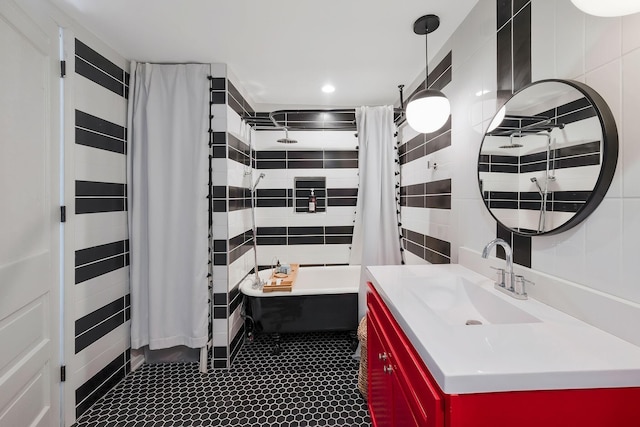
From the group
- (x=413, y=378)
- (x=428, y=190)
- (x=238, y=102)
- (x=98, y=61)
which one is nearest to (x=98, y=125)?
(x=98, y=61)

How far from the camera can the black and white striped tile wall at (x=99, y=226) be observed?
1.65 metres

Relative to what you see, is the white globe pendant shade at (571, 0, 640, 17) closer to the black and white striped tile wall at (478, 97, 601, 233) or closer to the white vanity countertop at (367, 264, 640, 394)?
the black and white striped tile wall at (478, 97, 601, 233)

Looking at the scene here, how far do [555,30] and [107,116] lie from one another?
249 centimetres

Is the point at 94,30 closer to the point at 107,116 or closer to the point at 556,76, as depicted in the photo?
the point at 107,116

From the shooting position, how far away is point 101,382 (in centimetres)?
184

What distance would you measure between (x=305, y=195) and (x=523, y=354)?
255 cm

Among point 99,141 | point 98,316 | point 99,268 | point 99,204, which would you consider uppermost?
point 99,141

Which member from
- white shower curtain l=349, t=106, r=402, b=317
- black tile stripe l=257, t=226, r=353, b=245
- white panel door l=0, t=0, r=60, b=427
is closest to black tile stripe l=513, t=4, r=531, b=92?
white shower curtain l=349, t=106, r=402, b=317

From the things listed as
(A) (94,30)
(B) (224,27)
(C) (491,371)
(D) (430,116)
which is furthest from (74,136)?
(C) (491,371)

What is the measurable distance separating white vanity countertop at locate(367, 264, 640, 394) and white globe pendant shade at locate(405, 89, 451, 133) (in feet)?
3.54

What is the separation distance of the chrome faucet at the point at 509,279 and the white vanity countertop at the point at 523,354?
0.12m

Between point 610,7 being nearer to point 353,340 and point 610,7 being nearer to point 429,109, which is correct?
point 429,109

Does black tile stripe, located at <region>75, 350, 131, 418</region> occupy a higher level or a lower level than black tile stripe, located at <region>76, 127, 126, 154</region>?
lower

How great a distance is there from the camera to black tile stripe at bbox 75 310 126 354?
1671mm
